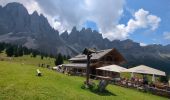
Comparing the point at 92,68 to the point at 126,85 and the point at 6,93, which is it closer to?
the point at 126,85

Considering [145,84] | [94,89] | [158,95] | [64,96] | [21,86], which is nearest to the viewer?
[64,96]

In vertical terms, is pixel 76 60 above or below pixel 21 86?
above

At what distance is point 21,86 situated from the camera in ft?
72.2

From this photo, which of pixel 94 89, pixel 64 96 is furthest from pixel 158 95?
pixel 64 96

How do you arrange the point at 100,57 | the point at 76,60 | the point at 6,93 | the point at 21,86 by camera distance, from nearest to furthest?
the point at 6,93 < the point at 21,86 < the point at 100,57 < the point at 76,60

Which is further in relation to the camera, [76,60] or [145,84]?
[76,60]

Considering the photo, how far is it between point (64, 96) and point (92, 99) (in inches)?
102

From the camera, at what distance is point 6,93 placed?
19250 millimetres

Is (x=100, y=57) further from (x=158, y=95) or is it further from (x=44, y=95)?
(x=44, y=95)

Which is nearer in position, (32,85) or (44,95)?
(44,95)

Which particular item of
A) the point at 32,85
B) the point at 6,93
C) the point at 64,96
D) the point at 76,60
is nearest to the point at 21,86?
the point at 32,85

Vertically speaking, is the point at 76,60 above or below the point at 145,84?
above

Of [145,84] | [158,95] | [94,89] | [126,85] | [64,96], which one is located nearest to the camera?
[64,96]

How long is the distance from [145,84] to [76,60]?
43389mm
